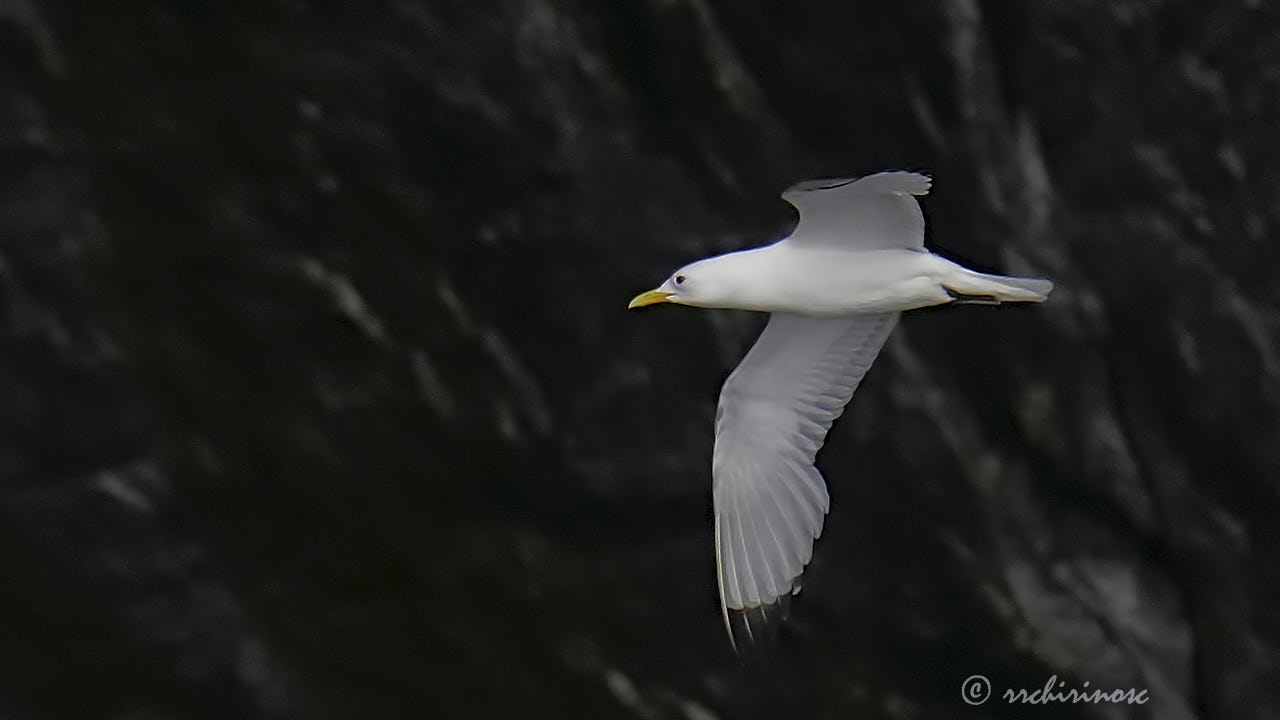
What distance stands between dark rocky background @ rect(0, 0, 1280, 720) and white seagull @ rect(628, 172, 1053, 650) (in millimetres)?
A: 1040

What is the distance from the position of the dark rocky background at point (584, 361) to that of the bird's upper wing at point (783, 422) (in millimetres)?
1040

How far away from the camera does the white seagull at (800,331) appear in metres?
4.23

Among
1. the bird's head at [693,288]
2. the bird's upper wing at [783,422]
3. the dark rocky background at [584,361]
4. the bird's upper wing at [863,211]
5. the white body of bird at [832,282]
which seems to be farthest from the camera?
the dark rocky background at [584,361]

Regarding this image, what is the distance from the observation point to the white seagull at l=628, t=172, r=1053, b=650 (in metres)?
4.23

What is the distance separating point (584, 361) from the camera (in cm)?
589

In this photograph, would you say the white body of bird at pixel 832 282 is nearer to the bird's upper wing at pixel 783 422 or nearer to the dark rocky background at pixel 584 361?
the bird's upper wing at pixel 783 422

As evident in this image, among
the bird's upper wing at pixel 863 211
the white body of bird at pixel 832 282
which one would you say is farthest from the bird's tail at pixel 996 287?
the bird's upper wing at pixel 863 211

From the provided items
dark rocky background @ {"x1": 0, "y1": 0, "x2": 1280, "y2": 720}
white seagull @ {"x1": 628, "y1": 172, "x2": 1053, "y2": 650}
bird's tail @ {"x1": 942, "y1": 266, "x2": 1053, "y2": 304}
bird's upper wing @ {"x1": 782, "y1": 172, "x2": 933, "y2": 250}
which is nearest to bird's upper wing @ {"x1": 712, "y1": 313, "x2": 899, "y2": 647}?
white seagull @ {"x1": 628, "y1": 172, "x2": 1053, "y2": 650}

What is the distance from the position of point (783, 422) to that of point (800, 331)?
27 cm

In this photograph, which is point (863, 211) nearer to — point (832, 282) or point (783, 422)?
point (832, 282)

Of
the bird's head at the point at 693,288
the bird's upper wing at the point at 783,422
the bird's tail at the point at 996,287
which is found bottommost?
the bird's tail at the point at 996,287

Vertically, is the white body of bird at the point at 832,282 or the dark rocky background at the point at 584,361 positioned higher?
the dark rocky background at the point at 584,361

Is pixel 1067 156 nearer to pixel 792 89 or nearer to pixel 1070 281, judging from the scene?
pixel 1070 281

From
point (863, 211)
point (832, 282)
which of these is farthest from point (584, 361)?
point (863, 211)
